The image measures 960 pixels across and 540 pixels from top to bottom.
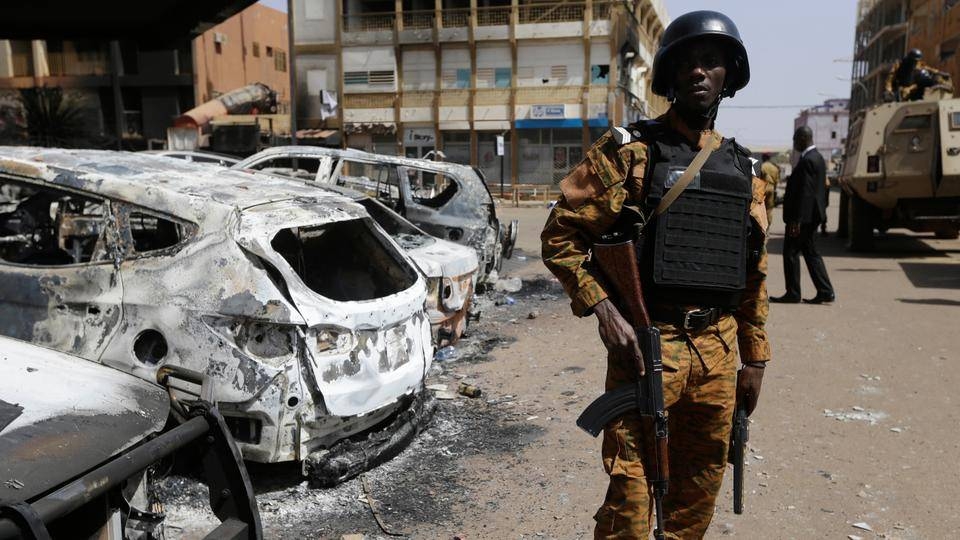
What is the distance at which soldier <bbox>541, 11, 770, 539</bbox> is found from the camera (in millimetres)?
2354

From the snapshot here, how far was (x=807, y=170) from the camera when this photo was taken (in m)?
7.90

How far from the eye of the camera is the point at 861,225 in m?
13.2

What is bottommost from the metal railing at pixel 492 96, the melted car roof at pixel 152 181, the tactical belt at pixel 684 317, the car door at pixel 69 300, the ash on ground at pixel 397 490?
the ash on ground at pixel 397 490

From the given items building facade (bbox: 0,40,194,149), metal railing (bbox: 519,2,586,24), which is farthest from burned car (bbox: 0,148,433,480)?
building facade (bbox: 0,40,194,149)

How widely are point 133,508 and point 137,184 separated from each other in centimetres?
218

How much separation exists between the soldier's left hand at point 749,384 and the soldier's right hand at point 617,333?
60cm

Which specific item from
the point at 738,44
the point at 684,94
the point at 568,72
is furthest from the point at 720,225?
the point at 568,72

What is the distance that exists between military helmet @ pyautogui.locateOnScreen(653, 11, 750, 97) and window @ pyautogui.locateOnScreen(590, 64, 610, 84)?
113 ft

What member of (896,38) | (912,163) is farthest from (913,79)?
(896,38)

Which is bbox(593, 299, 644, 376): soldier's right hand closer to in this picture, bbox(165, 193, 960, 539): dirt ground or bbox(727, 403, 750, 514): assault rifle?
bbox(727, 403, 750, 514): assault rifle

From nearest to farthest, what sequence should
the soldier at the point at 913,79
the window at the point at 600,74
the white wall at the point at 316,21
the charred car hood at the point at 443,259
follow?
the charred car hood at the point at 443,259
the soldier at the point at 913,79
the window at the point at 600,74
the white wall at the point at 316,21

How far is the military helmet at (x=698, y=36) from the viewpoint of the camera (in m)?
2.50

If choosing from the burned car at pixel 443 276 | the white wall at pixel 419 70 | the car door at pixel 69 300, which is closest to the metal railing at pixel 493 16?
the white wall at pixel 419 70

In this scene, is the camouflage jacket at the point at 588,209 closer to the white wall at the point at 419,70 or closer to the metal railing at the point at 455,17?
the white wall at the point at 419,70
